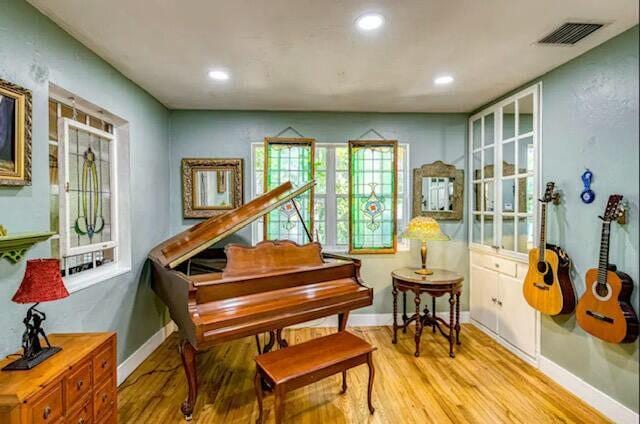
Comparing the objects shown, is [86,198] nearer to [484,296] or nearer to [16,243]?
[16,243]

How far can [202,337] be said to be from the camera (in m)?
1.85

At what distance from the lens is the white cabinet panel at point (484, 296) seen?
3.32m

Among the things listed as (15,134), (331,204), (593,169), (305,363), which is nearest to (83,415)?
(305,363)

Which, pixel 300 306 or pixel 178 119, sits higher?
pixel 178 119

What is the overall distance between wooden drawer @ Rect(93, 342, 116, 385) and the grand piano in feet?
1.31

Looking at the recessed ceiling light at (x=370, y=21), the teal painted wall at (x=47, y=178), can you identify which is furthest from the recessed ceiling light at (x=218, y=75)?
the recessed ceiling light at (x=370, y=21)

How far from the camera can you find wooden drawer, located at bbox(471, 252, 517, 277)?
10.0ft

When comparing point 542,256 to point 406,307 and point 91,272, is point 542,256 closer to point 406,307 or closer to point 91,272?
point 406,307

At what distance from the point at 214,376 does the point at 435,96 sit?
346 centimetres

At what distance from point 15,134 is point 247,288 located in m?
1.55

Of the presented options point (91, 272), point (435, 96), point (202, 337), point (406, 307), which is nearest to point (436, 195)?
point (435, 96)

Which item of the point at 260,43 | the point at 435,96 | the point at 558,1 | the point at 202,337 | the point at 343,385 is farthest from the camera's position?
the point at 435,96

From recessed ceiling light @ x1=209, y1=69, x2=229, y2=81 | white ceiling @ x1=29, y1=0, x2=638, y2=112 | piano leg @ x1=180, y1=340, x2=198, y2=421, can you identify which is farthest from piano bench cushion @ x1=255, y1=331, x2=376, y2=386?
recessed ceiling light @ x1=209, y1=69, x2=229, y2=81

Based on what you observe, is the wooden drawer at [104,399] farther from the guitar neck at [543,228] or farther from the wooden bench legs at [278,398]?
the guitar neck at [543,228]
